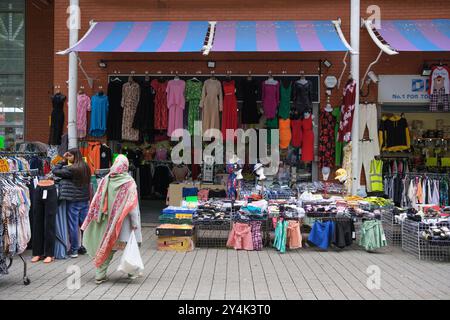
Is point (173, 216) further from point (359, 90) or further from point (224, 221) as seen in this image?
point (359, 90)

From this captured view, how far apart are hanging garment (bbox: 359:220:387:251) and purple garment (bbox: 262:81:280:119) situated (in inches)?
A: 155

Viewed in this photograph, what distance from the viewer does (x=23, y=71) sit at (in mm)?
16844

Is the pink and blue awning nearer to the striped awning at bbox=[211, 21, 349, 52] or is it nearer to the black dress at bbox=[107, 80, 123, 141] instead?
the striped awning at bbox=[211, 21, 349, 52]

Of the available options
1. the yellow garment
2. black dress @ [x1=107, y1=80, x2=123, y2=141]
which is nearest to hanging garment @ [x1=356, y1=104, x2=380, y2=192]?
black dress @ [x1=107, y1=80, x2=123, y2=141]

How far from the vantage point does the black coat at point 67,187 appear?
9.12 meters

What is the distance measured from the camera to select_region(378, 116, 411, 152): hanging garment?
43.8ft

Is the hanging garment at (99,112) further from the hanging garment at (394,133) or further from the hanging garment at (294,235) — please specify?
the hanging garment at (394,133)

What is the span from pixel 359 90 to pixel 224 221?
527cm

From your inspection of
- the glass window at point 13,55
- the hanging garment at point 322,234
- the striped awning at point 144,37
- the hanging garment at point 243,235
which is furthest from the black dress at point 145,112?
the glass window at point 13,55

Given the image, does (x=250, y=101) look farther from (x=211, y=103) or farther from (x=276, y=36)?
(x=276, y=36)

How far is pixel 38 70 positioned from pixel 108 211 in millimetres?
10861

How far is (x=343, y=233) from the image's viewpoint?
1002 cm

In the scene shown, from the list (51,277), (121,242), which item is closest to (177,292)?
(121,242)

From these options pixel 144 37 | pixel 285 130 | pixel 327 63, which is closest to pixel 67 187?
pixel 144 37
